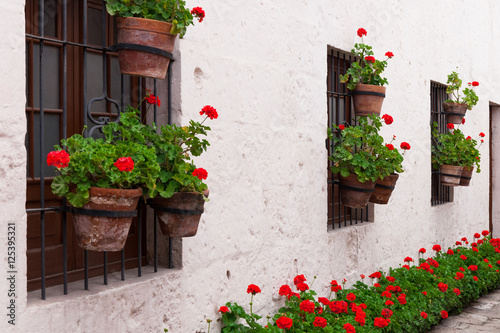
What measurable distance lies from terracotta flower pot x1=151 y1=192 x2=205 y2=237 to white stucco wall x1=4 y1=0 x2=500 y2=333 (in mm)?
359

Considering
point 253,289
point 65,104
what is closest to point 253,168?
point 253,289

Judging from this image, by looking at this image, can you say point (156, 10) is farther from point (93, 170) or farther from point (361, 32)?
point (361, 32)

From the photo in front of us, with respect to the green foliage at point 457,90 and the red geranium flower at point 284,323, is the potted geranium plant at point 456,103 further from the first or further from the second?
the red geranium flower at point 284,323

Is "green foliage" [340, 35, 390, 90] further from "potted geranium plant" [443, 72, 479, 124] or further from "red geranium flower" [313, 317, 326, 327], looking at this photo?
"potted geranium plant" [443, 72, 479, 124]

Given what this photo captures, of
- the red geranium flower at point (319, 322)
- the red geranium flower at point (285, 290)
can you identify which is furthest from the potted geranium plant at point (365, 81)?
the red geranium flower at point (319, 322)

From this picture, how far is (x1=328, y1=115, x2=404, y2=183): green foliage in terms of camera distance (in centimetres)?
463

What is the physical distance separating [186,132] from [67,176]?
671 millimetres

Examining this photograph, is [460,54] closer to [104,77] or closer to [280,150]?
[280,150]

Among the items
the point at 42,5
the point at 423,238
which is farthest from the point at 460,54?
the point at 42,5

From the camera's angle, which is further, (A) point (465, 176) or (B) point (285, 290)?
(A) point (465, 176)

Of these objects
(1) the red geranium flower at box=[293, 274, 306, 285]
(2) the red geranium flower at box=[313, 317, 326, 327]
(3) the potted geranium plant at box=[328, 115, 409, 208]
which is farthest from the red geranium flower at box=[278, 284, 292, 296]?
(3) the potted geranium plant at box=[328, 115, 409, 208]

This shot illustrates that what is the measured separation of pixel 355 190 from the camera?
186 inches

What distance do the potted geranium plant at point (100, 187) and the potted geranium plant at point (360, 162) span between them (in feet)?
8.21

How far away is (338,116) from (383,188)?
769 millimetres
